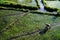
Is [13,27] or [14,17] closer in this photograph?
[13,27]

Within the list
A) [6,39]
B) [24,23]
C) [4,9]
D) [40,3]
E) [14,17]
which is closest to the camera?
[6,39]

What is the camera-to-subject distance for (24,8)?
11.7 m

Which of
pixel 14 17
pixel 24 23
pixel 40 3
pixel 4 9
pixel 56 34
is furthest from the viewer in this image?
pixel 40 3

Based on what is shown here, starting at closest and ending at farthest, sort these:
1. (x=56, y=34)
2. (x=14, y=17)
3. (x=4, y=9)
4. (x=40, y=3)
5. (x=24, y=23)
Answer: (x=56, y=34), (x=24, y=23), (x=14, y=17), (x=4, y=9), (x=40, y=3)

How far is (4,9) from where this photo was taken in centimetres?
1147

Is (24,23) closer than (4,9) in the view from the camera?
Yes

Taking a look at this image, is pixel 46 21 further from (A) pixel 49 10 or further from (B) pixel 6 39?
(B) pixel 6 39

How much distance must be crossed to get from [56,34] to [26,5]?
13.8ft

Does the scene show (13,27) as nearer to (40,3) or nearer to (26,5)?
(26,5)

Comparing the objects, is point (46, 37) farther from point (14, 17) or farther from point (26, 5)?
point (26, 5)

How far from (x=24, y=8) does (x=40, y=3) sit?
5.48ft

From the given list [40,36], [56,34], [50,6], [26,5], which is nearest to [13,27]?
[40,36]

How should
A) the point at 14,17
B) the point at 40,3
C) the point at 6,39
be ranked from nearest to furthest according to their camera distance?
1. the point at 6,39
2. the point at 14,17
3. the point at 40,3

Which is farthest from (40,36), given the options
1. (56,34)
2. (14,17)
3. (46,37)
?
(14,17)
